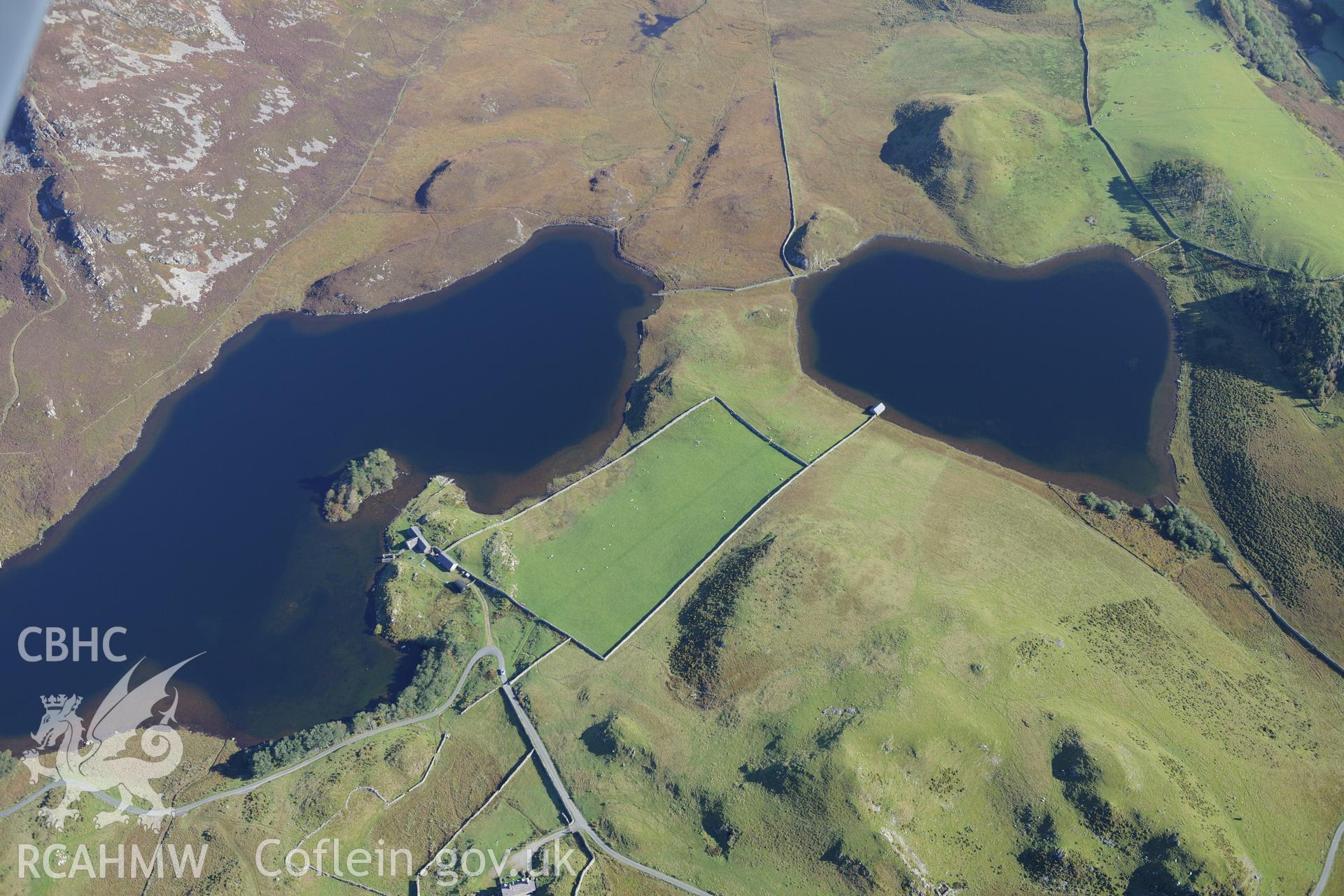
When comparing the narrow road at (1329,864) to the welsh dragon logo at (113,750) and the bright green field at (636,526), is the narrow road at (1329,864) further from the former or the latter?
the welsh dragon logo at (113,750)

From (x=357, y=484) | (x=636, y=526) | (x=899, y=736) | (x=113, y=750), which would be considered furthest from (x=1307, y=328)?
(x=113, y=750)

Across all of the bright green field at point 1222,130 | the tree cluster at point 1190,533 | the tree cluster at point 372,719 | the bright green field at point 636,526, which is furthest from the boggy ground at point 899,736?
the bright green field at point 1222,130

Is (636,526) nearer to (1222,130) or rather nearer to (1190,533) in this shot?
(1190,533)

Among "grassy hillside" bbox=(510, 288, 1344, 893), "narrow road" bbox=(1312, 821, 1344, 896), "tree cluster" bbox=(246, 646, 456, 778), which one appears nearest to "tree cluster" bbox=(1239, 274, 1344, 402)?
"grassy hillside" bbox=(510, 288, 1344, 893)

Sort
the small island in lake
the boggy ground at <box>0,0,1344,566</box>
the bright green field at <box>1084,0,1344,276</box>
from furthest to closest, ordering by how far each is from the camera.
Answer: the bright green field at <box>1084,0,1344,276</box>
the boggy ground at <box>0,0,1344,566</box>
the small island in lake

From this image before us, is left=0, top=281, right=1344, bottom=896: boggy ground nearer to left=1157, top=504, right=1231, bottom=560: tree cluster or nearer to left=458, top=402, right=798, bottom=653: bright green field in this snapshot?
left=1157, top=504, right=1231, bottom=560: tree cluster

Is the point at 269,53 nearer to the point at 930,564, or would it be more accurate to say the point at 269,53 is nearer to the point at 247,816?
the point at 247,816
